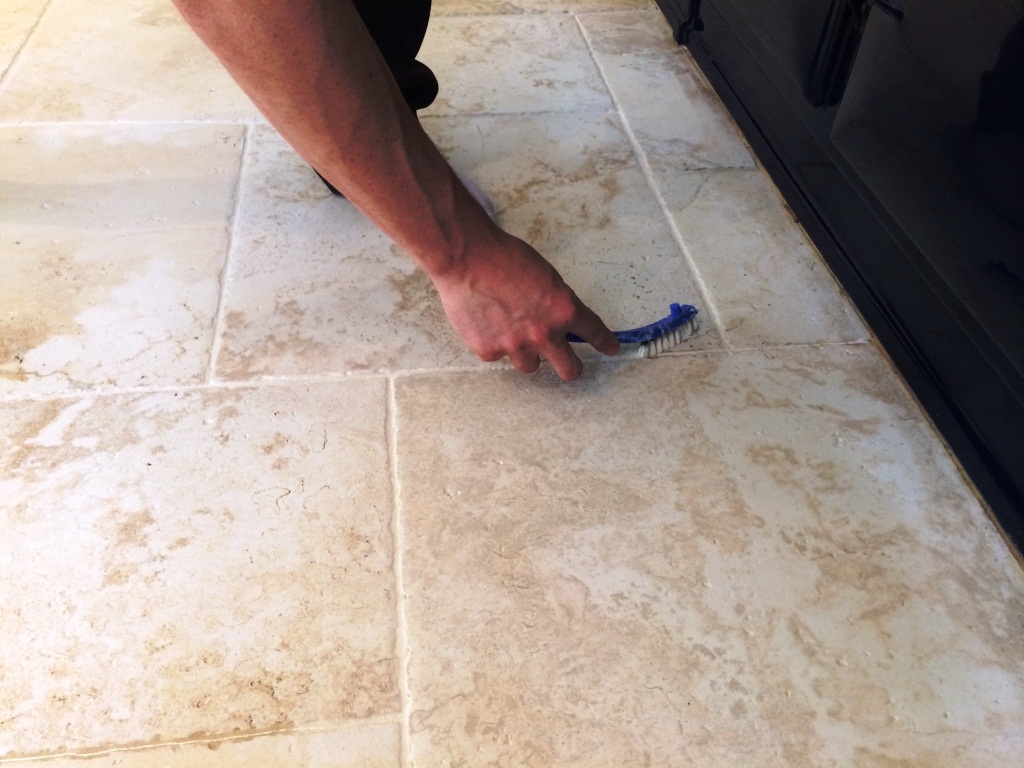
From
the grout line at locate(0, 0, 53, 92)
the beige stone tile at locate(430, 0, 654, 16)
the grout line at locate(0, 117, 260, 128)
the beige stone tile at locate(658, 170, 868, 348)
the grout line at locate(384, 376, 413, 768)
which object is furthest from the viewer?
the beige stone tile at locate(430, 0, 654, 16)

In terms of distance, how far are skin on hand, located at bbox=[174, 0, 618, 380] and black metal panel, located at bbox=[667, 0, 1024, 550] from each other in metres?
0.44

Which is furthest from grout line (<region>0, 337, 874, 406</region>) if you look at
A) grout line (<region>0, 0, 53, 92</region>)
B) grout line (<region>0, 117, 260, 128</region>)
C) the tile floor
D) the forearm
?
grout line (<region>0, 0, 53, 92</region>)

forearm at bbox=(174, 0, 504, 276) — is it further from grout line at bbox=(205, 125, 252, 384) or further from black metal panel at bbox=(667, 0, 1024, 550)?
black metal panel at bbox=(667, 0, 1024, 550)

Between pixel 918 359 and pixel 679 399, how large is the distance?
1.12 ft

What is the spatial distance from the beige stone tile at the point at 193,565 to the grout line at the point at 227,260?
0.06m

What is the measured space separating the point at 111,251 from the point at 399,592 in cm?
79

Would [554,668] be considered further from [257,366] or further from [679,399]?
[257,366]

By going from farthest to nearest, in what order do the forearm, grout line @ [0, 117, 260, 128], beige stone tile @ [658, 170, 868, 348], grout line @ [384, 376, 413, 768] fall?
grout line @ [0, 117, 260, 128] → beige stone tile @ [658, 170, 868, 348] → grout line @ [384, 376, 413, 768] → the forearm

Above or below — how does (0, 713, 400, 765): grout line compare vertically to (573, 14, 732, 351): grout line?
below

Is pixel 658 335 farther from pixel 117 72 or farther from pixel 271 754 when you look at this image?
pixel 117 72

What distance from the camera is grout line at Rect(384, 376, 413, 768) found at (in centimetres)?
78

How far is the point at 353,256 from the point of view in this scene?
1.32 metres

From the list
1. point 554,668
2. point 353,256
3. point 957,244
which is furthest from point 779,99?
point 554,668

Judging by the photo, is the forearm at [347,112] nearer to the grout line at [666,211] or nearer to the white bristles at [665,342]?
the white bristles at [665,342]
